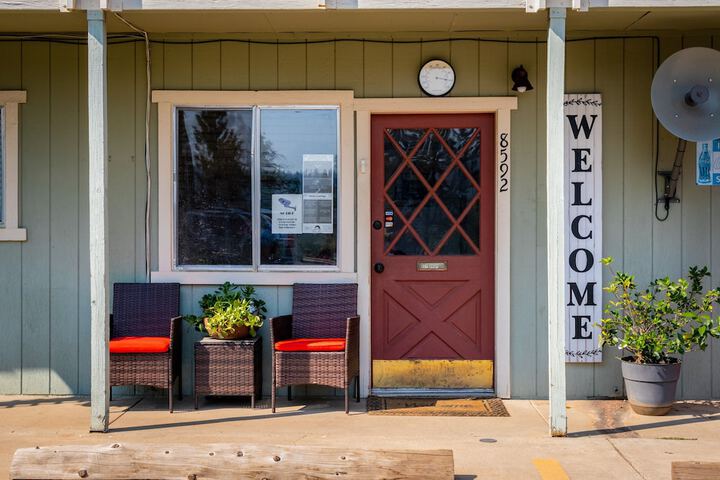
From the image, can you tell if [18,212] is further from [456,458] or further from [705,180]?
[705,180]

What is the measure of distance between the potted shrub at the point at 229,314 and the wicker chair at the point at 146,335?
0.22 metres

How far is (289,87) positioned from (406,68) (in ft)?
3.18

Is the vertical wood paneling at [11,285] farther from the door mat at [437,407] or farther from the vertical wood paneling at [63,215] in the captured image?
the door mat at [437,407]

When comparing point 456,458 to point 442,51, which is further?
point 442,51

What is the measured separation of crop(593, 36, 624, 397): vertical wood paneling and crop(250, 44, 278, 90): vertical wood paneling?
2623 millimetres

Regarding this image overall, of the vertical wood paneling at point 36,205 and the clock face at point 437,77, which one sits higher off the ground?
the clock face at point 437,77

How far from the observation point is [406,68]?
6.61 meters

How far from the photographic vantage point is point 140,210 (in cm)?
670

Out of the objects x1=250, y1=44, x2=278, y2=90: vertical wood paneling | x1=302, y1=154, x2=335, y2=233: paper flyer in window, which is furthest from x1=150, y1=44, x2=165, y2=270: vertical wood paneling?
x1=302, y1=154, x2=335, y2=233: paper flyer in window

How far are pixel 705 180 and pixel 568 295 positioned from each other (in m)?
1.44

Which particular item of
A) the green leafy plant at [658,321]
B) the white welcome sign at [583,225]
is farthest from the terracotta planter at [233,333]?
the green leafy plant at [658,321]

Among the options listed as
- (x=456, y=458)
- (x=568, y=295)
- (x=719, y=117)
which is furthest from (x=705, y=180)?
(x=456, y=458)

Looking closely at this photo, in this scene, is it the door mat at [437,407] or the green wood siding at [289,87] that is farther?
the green wood siding at [289,87]

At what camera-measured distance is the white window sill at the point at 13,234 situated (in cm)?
668
